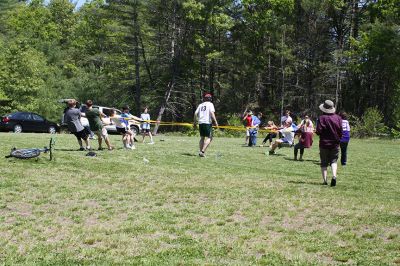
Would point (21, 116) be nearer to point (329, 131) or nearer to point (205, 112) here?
point (205, 112)

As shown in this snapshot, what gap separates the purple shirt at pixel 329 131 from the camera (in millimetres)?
10102

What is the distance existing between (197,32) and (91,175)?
112ft

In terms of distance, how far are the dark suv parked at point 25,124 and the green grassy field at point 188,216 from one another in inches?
741

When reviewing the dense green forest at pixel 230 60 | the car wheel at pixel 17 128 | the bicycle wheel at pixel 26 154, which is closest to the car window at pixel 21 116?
the car wheel at pixel 17 128

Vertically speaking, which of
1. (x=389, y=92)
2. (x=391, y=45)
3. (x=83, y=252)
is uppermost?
(x=391, y=45)

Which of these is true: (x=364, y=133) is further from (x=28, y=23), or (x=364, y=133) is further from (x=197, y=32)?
(x=28, y=23)

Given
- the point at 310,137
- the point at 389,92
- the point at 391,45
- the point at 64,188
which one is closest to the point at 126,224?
the point at 64,188

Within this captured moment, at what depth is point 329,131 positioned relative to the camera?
10.1m

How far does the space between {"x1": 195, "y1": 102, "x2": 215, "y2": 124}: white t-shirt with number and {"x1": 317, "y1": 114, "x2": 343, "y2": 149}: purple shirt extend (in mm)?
4766

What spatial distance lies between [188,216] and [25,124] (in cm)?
2578

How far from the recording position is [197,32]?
142 ft

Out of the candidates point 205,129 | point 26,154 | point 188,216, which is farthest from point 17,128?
point 188,216

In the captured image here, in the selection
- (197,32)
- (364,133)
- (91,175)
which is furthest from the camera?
(197,32)

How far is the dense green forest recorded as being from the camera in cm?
3969
